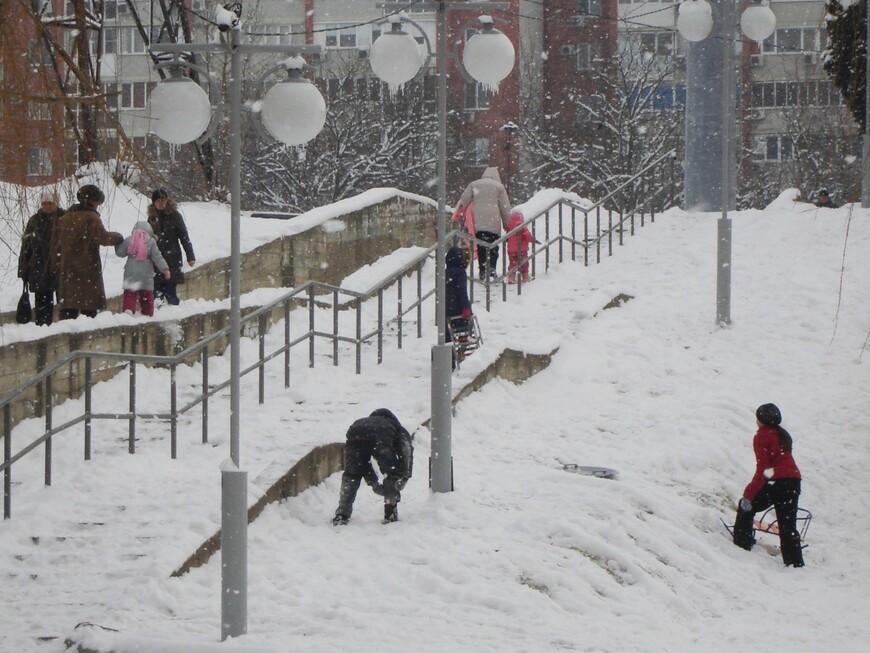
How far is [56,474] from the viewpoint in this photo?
37.1 feet

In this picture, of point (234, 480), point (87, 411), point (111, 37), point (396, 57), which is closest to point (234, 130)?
point (234, 480)

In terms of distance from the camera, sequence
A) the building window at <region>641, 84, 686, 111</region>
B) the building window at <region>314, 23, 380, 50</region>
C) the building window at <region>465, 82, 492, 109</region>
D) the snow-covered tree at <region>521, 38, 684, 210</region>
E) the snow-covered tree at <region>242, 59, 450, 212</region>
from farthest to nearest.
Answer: the building window at <region>465, 82, 492, 109</region>
the building window at <region>314, 23, 380, 50</region>
the building window at <region>641, 84, 686, 111</region>
the snow-covered tree at <region>521, 38, 684, 210</region>
the snow-covered tree at <region>242, 59, 450, 212</region>

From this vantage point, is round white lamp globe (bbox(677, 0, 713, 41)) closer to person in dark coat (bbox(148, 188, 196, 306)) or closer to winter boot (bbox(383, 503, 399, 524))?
person in dark coat (bbox(148, 188, 196, 306))

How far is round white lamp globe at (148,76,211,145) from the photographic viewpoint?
8.51 meters

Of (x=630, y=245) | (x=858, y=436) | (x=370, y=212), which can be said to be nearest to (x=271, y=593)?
(x=858, y=436)

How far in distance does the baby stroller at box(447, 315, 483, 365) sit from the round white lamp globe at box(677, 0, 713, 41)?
5.33 metres

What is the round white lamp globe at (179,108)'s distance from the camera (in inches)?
335

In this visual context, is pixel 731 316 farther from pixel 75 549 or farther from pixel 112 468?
pixel 75 549

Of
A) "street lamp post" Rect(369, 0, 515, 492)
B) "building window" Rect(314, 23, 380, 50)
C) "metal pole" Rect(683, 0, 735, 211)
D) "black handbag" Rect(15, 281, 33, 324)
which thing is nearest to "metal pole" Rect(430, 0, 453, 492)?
"street lamp post" Rect(369, 0, 515, 492)

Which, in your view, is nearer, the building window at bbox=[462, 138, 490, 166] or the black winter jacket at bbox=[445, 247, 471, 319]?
the black winter jacket at bbox=[445, 247, 471, 319]

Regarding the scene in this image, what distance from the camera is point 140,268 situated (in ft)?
47.8

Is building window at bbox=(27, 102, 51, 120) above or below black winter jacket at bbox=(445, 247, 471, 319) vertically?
above

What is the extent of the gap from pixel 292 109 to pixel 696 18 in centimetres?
1083

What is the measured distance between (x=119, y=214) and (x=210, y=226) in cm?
119
